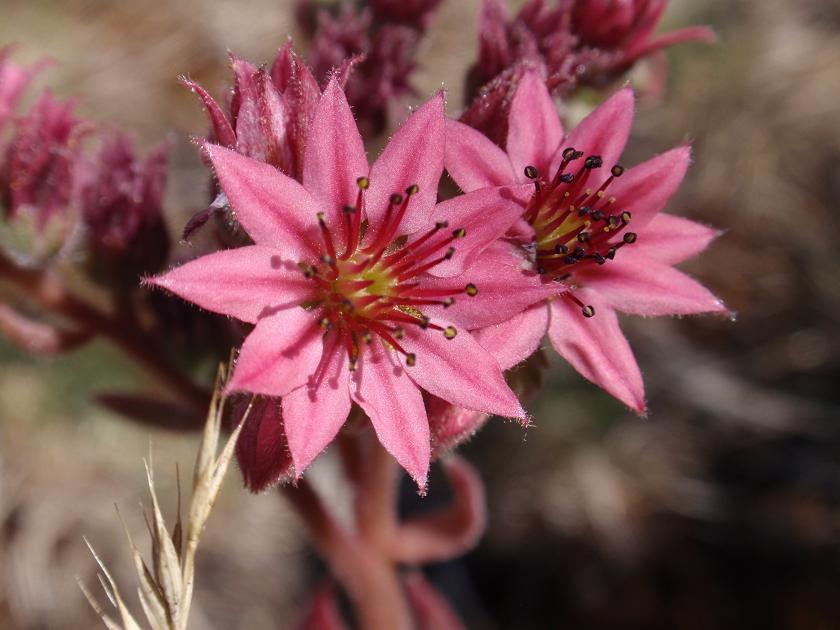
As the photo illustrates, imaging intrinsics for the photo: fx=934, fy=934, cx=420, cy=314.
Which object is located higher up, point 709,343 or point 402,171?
point 402,171

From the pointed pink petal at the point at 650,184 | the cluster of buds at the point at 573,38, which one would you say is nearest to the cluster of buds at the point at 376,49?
the cluster of buds at the point at 573,38

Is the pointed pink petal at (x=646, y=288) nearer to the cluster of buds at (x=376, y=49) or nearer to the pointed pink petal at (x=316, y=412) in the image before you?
the pointed pink petal at (x=316, y=412)

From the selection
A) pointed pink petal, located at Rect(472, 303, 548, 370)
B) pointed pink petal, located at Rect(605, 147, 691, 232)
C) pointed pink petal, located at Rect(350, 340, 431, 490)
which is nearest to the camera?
pointed pink petal, located at Rect(350, 340, 431, 490)

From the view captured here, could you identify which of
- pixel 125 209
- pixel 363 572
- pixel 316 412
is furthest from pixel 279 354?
pixel 363 572

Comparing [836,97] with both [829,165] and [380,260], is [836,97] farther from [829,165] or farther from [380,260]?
[380,260]

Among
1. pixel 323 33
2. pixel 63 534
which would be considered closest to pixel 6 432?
pixel 63 534

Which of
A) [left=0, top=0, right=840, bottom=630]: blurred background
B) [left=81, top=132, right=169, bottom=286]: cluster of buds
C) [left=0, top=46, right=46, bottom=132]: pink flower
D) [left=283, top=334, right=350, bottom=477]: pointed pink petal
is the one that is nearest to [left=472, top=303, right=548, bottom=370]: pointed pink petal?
[left=283, top=334, right=350, bottom=477]: pointed pink petal

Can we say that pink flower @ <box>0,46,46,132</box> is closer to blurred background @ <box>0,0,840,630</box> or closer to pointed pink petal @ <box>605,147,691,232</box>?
blurred background @ <box>0,0,840,630</box>

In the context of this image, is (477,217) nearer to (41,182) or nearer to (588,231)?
(588,231)
